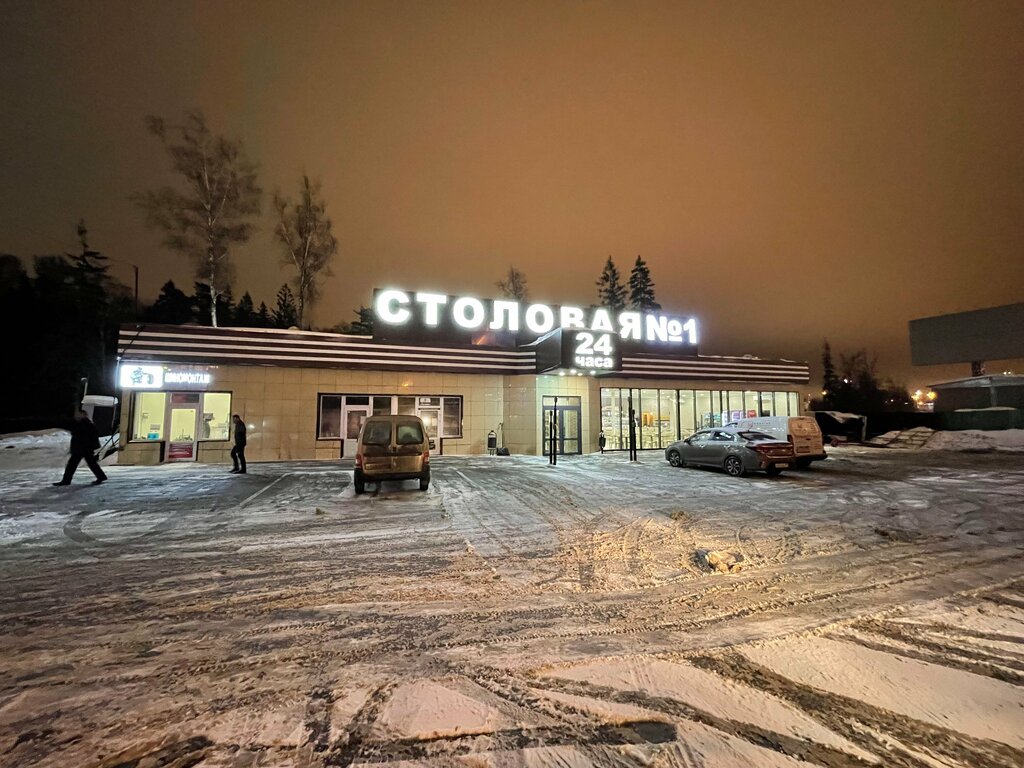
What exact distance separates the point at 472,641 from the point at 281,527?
16.9ft

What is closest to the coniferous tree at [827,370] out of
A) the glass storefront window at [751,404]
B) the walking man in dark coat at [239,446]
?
the glass storefront window at [751,404]

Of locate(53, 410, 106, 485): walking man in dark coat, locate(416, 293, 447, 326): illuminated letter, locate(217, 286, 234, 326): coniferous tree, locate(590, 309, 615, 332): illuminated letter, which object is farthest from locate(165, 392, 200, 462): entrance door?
locate(217, 286, 234, 326): coniferous tree

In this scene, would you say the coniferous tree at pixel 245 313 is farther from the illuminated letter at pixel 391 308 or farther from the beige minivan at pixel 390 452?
the beige minivan at pixel 390 452

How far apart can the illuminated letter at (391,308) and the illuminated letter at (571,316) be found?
25.9ft

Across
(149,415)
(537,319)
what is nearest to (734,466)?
(537,319)

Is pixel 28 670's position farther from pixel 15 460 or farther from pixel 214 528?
pixel 15 460

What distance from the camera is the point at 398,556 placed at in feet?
19.4

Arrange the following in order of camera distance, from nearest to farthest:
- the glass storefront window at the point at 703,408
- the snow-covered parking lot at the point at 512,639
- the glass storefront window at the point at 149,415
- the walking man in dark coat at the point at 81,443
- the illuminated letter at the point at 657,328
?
the snow-covered parking lot at the point at 512,639 < the walking man in dark coat at the point at 81,443 < the glass storefront window at the point at 149,415 < the glass storefront window at the point at 703,408 < the illuminated letter at the point at 657,328

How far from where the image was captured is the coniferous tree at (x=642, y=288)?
5594 centimetres

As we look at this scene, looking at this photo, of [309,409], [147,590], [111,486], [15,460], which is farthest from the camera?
[309,409]

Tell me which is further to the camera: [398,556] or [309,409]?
[309,409]

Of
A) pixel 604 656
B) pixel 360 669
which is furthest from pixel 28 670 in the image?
pixel 604 656

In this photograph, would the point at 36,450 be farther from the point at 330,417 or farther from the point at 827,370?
the point at 827,370

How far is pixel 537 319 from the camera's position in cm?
2295
